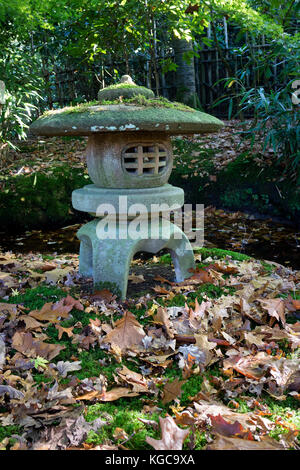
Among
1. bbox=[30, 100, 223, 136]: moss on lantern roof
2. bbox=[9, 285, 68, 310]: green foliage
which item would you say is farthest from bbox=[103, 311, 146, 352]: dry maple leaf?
bbox=[30, 100, 223, 136]: moss on lantern roof

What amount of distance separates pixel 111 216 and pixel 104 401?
1.52 meters

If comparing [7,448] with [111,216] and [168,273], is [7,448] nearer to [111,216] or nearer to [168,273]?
[111,216]

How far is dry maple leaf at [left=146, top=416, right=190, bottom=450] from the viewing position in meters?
1.57

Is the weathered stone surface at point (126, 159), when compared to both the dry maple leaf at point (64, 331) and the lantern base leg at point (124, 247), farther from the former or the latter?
the dry maple leaf at point (64, 331)

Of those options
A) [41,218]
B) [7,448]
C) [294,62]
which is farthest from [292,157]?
[7,448]

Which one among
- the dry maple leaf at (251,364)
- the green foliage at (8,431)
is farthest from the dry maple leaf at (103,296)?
the green foliage at (8,431)

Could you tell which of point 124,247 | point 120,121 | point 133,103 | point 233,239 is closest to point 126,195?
point 124,247

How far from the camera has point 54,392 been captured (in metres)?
1.88

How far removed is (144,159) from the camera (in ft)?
10.1

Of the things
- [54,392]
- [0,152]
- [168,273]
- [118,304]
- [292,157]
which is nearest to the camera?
[54,392]

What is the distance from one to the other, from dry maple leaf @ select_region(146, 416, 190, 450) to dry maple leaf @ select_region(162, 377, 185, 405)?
214 mm

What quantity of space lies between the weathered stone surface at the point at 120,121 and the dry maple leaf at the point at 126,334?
4.06 ft

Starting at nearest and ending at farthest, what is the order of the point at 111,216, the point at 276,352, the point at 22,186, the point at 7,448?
1. the point at 7,448
2. the point at 276,352
3. the point at 111,216
4. the point at 22,186

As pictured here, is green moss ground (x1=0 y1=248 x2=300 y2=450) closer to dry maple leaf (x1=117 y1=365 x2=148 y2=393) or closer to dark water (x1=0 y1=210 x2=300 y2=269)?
dry maple leaf (x1=117 y1=365 x2=148 y2=393)
